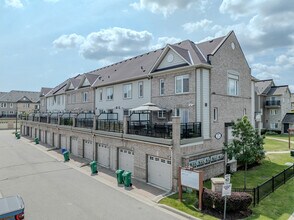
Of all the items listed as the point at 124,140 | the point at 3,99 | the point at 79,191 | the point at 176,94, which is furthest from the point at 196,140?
the point at 3,99

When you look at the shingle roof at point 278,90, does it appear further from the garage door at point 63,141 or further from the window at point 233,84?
the garage door at point 63,141

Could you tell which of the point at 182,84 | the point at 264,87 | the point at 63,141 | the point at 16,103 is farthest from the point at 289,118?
the point at 16,103

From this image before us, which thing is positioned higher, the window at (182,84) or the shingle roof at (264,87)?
the shingle roof at (264,87)

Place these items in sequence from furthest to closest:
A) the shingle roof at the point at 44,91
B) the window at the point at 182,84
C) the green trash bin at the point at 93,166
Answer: the shingle roof at the point at 44,91 < the green trash bin at the point at 93,166 < the window at the point at 182,84

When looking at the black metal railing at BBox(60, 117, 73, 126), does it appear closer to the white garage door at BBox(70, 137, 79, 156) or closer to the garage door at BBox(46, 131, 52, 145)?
the white garage door at BBox(70, 137, 79, 156)

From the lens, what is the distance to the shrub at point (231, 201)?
11625 mm

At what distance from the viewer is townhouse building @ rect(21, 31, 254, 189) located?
16047 mm

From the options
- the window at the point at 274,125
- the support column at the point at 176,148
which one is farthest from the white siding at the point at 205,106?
the window at the point at 274,125

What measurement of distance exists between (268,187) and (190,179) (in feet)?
18.7

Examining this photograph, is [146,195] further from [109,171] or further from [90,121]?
[90,121]

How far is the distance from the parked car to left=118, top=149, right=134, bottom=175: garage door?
34.2 ft

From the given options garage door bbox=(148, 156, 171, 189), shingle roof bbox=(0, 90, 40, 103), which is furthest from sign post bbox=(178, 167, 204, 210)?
shingle roof bbox=(0, 90, 40, 103)

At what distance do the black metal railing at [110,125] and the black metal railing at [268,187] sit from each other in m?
10.2

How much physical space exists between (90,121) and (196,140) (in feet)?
40.1
